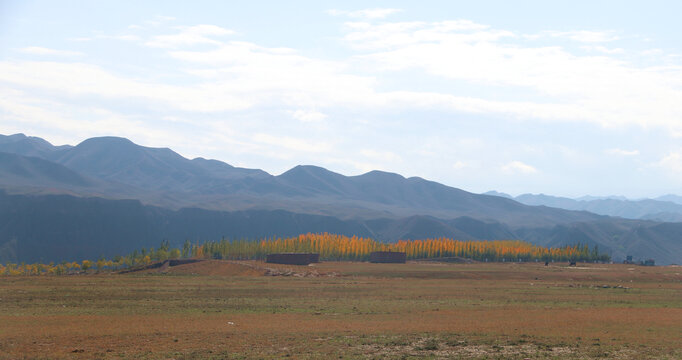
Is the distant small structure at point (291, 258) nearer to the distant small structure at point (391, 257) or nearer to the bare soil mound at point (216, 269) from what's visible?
the bare soil mound at point (216, 269)

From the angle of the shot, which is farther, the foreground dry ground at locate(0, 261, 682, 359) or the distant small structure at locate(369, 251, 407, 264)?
the distant small structure at locate(369, 251, 407, 264)

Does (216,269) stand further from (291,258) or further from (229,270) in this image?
(291,258)

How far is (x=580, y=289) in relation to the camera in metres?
90.8

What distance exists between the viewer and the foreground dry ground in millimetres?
39344

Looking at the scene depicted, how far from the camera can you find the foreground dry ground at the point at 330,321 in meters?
39.3

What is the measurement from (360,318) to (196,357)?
64.9ft

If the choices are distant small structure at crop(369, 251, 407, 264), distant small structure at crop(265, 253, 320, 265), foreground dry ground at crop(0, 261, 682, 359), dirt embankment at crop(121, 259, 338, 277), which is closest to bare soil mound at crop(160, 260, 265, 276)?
dirt embankment at crop(121, 259, 338, 277)

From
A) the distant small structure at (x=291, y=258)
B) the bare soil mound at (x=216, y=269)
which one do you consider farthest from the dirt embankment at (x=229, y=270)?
the distant small structure at (x=291, y=258)

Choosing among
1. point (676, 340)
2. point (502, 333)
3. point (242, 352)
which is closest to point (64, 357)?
point (242, 352)

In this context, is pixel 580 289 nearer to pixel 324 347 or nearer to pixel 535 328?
pixel 535 328

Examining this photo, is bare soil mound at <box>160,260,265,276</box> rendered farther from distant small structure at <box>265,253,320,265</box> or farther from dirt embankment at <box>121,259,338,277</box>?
distant small structure at <box>265,253,320,265</box>

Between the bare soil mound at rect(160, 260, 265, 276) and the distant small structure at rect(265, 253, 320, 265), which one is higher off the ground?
the distant small structure at rect(265, 253, 320, 265)

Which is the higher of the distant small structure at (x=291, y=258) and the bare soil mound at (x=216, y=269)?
the distant small structure at (x=291, y=258)

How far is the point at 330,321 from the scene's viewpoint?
172 feet
